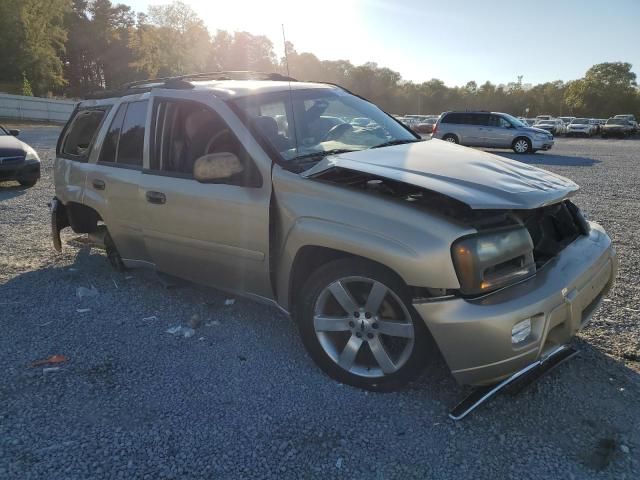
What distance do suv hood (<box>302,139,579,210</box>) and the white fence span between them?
3919cm

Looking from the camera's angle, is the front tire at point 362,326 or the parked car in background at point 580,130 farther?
the parked car in background at point 580,130

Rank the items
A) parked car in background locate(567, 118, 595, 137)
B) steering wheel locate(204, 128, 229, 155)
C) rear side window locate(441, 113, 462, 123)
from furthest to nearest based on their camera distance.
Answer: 1. parked car in background locate(567, 118, 595, 137)
2. rear side window locate(441, 113, 462, 123)
3. steering wheel locate(204, 128, 229, 155)

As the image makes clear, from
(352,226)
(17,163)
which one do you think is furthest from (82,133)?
(17,163)

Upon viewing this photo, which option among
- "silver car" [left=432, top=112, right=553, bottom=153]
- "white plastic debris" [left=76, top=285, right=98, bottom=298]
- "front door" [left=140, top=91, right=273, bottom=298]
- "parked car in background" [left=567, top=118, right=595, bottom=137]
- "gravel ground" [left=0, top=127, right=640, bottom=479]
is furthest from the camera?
"parked car in background" [left=567, top=118, right=595, bottom=137]

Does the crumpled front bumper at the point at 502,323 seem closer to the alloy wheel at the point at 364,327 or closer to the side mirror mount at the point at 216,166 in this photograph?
the alloy wheel at the point at 364,327

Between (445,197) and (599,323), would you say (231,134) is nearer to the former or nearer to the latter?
(445,197)

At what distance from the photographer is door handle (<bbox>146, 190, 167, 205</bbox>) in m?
3.85

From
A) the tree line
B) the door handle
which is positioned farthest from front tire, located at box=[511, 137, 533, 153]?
the door handle

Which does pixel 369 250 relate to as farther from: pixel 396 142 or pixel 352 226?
pixel 396 142

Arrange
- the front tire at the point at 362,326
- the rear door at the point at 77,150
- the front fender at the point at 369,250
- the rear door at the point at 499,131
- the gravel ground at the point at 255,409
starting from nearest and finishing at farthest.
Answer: the gravel ground at the point at 255,409
the front fender at the point at 369,250
the front tire at the point at 362,326
the rear door at the point at 77,150
the rear door at the point at 499,131

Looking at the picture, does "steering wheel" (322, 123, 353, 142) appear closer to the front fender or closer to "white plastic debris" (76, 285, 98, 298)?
the front fender

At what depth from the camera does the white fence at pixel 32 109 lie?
37594mm

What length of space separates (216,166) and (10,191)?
8750 millimetres

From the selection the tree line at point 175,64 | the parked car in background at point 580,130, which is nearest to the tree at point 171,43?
the tree line at point 175,64
